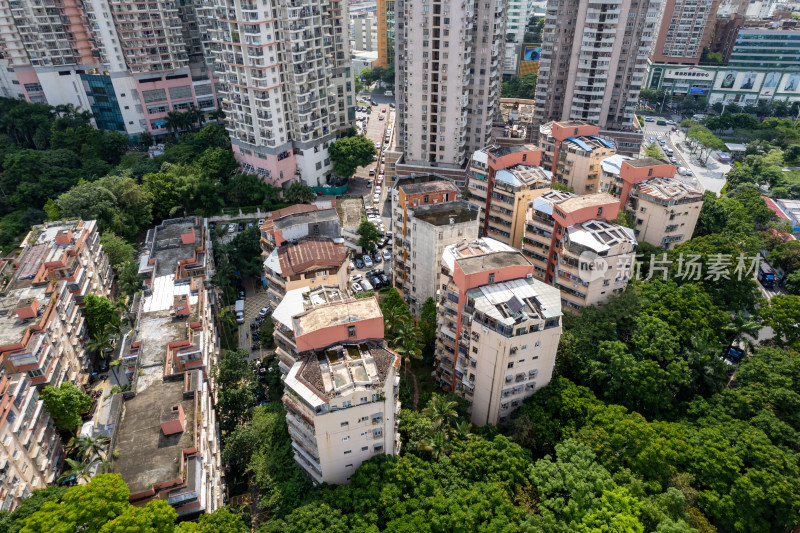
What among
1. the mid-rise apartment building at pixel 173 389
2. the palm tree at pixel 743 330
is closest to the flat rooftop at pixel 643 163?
the palm tree at pixel 743 330

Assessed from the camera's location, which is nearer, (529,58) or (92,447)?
(92,447)

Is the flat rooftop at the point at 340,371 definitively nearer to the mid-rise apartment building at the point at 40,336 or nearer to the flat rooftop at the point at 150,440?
the flat rooftop at the point at 150,440

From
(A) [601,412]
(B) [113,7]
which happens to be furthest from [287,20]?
(A) [601,412]

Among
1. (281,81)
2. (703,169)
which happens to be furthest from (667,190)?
(281,81)

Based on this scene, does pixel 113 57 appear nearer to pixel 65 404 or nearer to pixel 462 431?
pixel 65 404

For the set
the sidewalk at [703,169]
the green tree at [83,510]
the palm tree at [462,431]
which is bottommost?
the sidewalk at [703,169]

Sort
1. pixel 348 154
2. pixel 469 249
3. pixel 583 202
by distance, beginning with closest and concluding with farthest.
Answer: pixel 469 249, pixel 583 202, pixel 348 154

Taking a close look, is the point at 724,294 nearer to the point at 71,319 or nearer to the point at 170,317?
the point at 170,317
